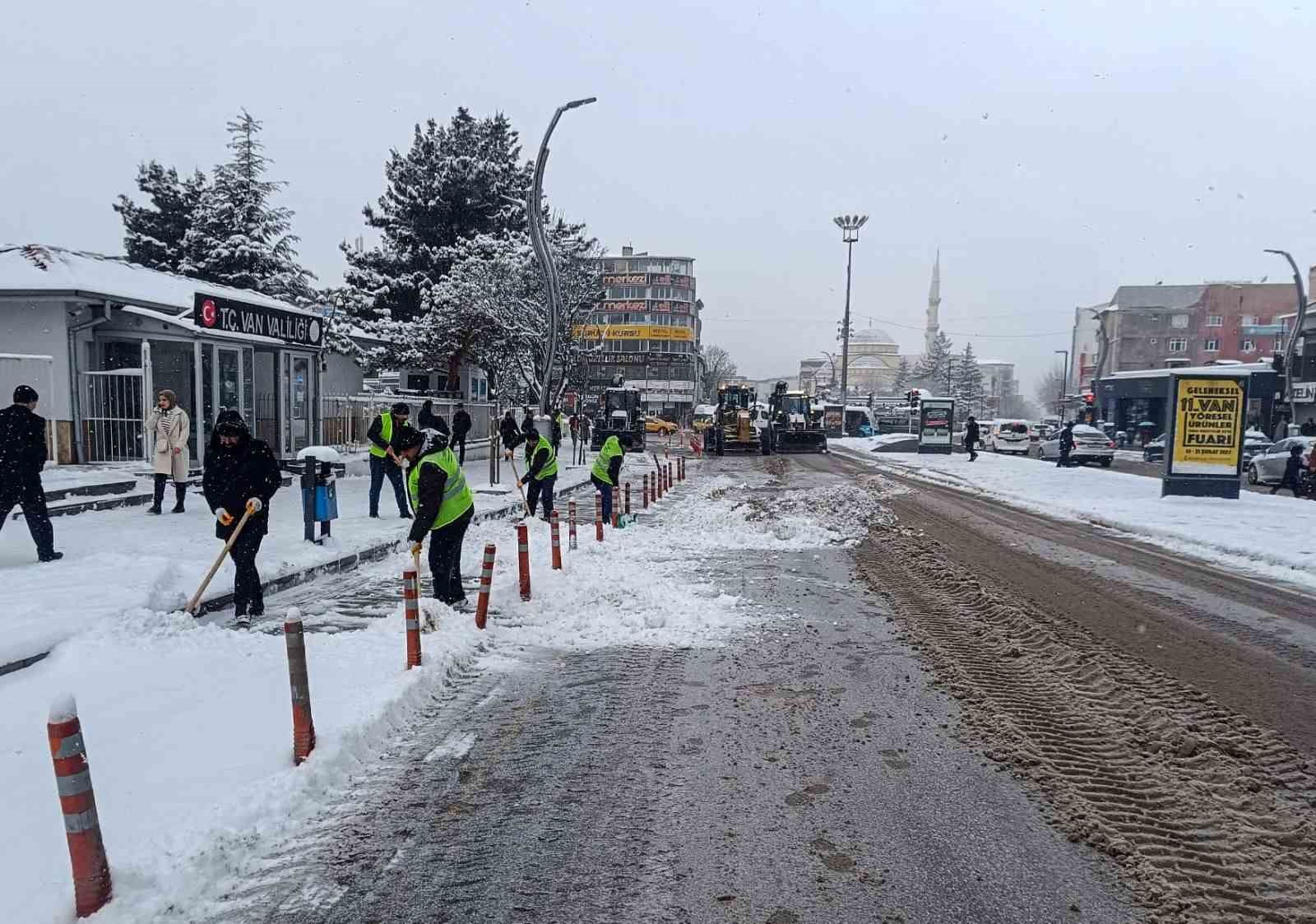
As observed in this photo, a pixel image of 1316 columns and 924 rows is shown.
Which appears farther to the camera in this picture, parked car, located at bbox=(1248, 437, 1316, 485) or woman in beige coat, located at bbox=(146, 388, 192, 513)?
parked car, located at bbox=(1248, 437, 1316, 485)

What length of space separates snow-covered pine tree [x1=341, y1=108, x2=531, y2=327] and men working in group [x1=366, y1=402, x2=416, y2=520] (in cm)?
1996

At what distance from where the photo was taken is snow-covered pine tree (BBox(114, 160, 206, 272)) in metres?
→ 39.4

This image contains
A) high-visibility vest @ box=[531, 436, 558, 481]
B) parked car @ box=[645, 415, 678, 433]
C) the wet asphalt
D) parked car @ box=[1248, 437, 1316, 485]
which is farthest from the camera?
parked car @ box=[645, 415, 678, 433]

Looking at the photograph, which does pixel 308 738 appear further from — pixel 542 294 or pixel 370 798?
pixel 542 294

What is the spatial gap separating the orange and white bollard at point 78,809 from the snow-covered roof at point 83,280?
13867 millimetres

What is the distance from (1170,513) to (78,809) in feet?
59.3

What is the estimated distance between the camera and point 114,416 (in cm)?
1497

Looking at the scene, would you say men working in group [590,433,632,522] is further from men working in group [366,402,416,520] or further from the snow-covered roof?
the snow-covered roof

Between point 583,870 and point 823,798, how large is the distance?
52.4 inches

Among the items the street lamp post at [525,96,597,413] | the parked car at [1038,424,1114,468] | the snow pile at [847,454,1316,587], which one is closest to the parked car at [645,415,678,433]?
the parked car at [1038,424,1114,468]

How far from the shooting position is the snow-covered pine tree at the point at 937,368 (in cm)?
10762

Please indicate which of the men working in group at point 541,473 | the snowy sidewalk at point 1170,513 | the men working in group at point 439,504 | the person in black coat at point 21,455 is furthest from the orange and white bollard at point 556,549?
the snowy sidewalk at point 1170,513

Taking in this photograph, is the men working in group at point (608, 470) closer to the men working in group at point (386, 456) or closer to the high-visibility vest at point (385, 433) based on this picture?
the men working in group at point (386, 456)

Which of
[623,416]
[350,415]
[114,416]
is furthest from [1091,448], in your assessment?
[114,416]
